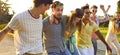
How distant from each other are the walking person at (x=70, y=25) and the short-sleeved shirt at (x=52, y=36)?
21cm

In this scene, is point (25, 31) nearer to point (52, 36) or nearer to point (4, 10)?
point (52, 36)

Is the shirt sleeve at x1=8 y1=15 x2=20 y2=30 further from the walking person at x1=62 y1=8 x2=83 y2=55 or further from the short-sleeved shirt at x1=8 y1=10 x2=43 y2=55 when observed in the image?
the walking person at x1=62 y1=8 x2=83 y2=55

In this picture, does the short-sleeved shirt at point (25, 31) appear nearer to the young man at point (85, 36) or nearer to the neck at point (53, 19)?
the neck at point (53, 19)

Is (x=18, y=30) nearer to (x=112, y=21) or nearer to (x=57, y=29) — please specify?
(x=57, y=29)

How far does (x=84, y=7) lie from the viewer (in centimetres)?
858

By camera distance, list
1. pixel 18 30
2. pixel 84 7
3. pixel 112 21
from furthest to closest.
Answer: pixel 112 21 < pixel 84 7 < pixel 18 30

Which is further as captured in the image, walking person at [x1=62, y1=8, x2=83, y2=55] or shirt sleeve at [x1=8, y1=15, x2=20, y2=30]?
walking person at [x1=62, y1=8, x2=83, y2=55]

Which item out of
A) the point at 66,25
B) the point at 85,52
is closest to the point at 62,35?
the point at 66,25

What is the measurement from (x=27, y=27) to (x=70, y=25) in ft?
5.77

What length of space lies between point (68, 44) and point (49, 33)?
87 centimetres

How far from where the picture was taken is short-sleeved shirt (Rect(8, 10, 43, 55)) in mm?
5863

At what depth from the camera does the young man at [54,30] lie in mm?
7148

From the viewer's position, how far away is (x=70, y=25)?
7.53m

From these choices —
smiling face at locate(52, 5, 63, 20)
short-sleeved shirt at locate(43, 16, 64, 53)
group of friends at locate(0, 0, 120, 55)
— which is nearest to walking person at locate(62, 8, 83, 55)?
group of friends at locate(0, 0, 120, 55)
